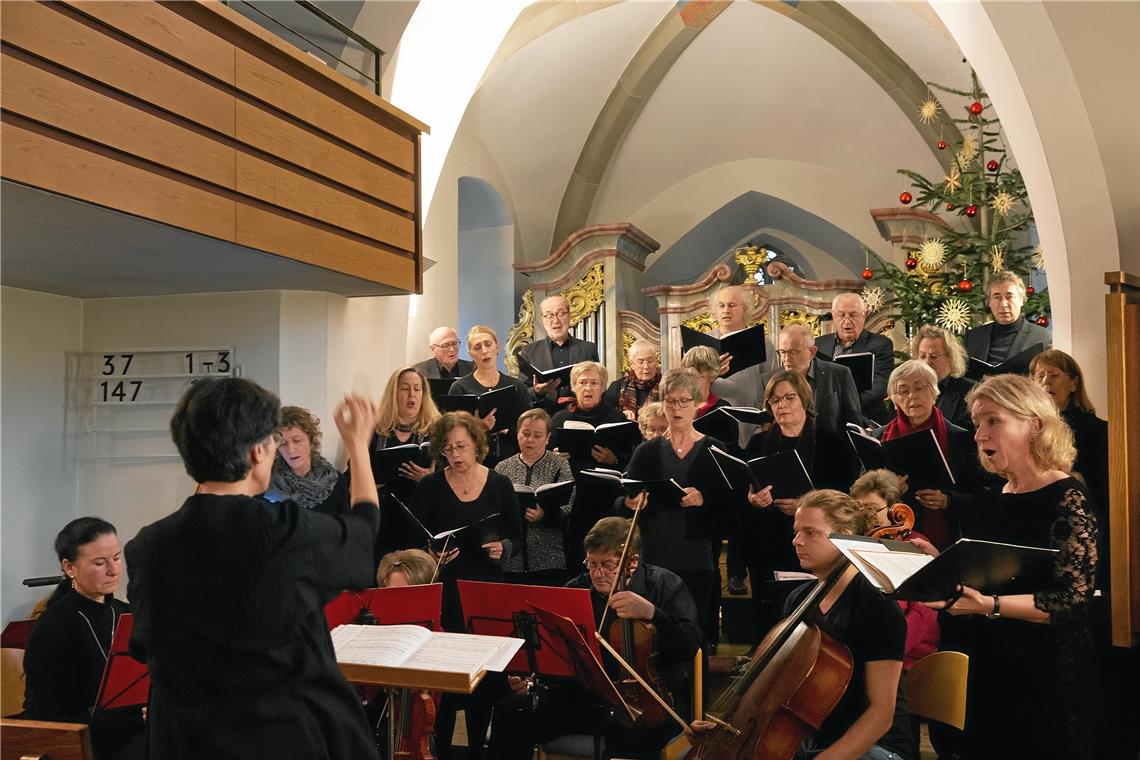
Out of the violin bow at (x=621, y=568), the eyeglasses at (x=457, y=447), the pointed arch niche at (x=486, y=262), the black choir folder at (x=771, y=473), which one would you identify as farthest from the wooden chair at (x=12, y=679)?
the pointed arch niche at (x=486, y=262)

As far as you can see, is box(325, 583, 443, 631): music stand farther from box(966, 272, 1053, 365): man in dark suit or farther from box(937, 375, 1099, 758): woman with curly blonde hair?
box(966, 272, 1053, 365): man in dark suit

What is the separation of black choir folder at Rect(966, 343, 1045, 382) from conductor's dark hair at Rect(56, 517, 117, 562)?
3940 millimetres

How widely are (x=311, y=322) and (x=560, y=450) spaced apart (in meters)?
1.42

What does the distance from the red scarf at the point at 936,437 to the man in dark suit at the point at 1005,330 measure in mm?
1228

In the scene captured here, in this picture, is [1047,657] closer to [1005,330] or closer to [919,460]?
[919,460]

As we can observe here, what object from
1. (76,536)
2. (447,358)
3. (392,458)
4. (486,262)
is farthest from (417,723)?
(486,262)

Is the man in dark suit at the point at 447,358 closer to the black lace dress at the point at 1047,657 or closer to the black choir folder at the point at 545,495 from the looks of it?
the black choir folder at the point at 545,495

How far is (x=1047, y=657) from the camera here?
2.93 metres

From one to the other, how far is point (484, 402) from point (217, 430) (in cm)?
358

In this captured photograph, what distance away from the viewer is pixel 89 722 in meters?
3.49

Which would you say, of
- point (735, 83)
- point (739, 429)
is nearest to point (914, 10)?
point (735, 83)

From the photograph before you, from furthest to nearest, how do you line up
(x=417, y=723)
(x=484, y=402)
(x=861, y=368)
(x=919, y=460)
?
1. (x=861, y=368)
2. (x=484, y=402)
3. (x=919, y=460)
4. (x=417, y=723)

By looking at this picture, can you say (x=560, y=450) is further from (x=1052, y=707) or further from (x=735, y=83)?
(x=735, y=83)

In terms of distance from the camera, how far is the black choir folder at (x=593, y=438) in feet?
17.7
